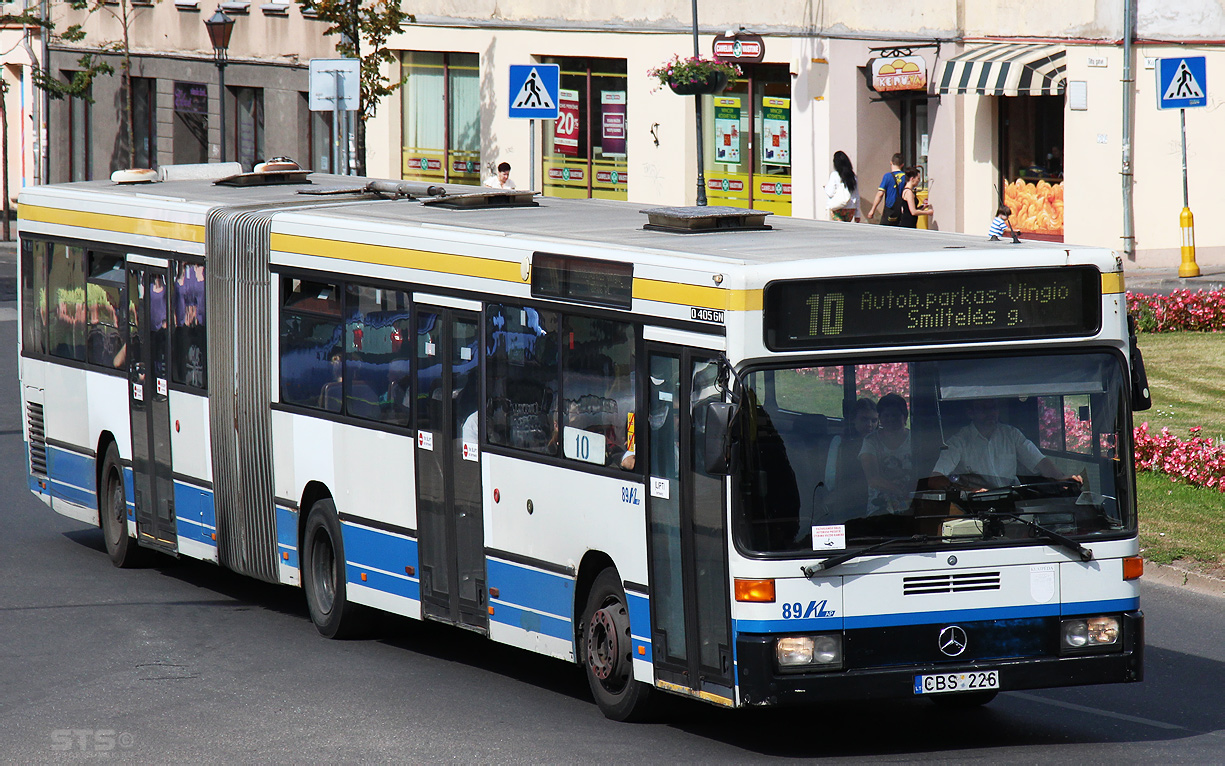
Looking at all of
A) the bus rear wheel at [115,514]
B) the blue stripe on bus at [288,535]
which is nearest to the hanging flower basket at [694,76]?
the bus rear wheel at [115,514]

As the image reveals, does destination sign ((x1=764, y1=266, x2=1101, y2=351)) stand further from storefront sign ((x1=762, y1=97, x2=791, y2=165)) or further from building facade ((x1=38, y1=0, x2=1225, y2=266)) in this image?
storefront sign ((x1=762, y1=97, x2=791, y2=165))

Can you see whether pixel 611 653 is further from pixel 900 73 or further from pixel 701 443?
pixel 900 73

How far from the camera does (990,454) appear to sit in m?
8.34

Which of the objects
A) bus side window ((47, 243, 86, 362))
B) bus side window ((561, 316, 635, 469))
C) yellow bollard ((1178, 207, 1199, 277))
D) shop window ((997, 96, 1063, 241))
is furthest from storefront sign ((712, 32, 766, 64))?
bus side window ((561, 316, 635, 469))

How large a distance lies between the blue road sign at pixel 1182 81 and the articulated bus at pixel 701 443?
43.5ft

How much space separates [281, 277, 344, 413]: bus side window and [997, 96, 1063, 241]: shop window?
20.7 meters

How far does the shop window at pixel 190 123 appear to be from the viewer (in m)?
46.6

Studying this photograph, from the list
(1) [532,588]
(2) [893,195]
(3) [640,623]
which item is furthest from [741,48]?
(3) [640,623]

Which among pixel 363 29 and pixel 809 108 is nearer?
pixel 809 108

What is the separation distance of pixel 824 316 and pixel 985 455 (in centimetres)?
90

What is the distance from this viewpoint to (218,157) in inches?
1800

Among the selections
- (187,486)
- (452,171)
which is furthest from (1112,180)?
(187,486)

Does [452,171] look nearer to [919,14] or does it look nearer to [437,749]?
[919,14]

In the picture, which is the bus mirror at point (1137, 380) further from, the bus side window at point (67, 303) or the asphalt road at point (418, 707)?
the bus side window at point (67, 303)
